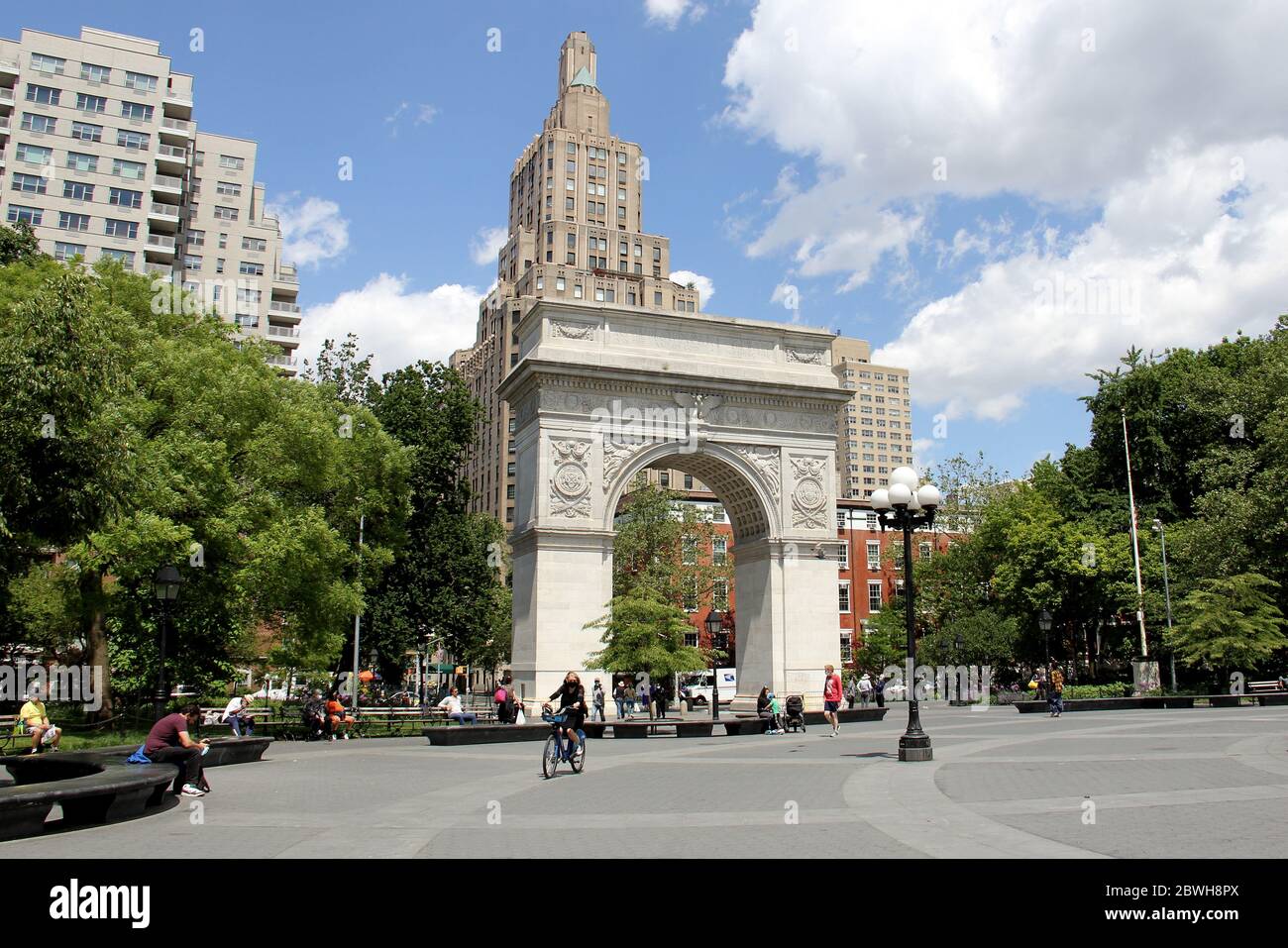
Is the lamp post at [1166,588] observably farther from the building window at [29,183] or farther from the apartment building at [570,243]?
the building window at [29,183]

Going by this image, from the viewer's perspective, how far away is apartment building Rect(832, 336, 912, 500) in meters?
174

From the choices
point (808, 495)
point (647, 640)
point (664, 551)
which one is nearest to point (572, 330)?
point (808, 495)

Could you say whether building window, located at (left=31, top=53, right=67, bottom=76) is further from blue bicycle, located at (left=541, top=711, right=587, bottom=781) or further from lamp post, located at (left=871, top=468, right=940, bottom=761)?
lamp post, located at (left=871, top=468, right=940, bottom=761)

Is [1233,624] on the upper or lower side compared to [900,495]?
lower

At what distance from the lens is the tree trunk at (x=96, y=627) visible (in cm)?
2460

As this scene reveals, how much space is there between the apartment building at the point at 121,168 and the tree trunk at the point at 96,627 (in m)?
38.4

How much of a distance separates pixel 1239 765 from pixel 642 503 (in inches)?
1774

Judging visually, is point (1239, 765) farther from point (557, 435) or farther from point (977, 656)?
point (977, 656)

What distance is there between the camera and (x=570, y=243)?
97.8 m

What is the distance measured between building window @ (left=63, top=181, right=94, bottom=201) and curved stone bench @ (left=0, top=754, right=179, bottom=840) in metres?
60.1

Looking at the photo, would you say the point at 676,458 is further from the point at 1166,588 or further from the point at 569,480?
the point at 1166,588

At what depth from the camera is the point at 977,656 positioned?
48.7m

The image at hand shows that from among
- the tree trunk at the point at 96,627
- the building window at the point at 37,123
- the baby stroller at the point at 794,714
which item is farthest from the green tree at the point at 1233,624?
the building window at the point at 37,123

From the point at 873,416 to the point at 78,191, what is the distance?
138m
